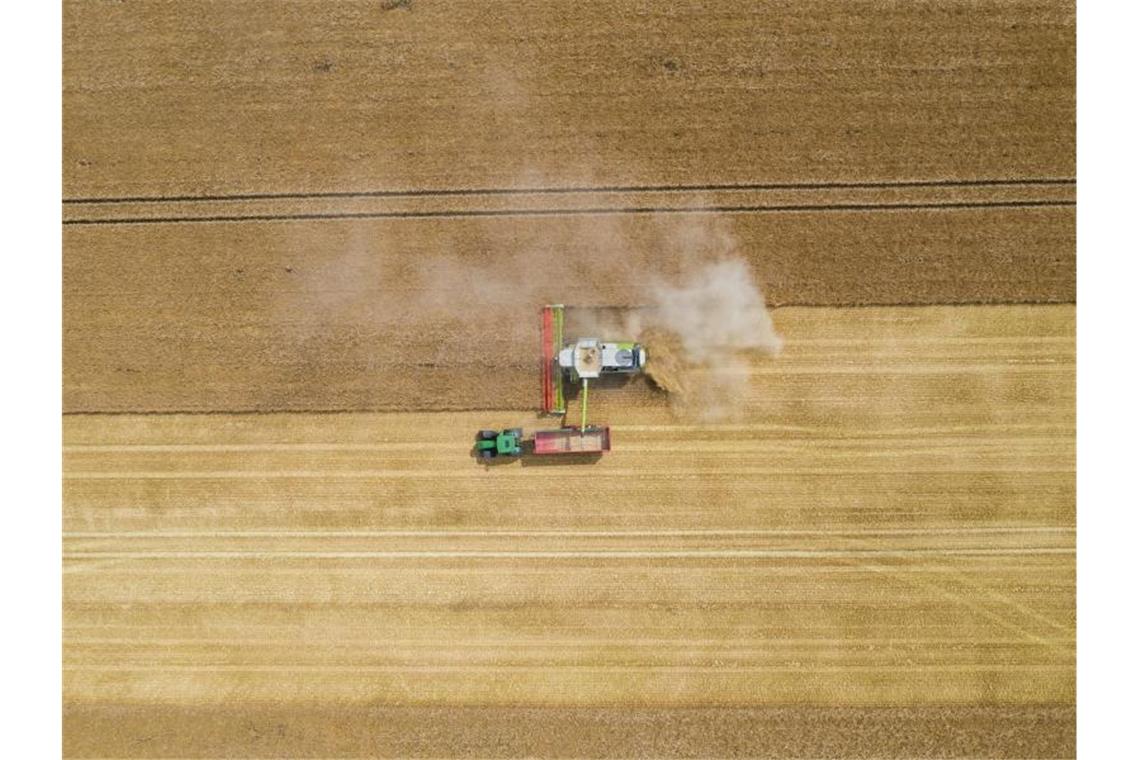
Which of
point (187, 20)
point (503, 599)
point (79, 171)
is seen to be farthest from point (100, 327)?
point (503, 599)

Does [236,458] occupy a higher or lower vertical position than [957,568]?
higher

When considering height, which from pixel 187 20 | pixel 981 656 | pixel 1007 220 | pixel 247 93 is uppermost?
pixel 187 20

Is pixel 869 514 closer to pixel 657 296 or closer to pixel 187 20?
pixel 657 296

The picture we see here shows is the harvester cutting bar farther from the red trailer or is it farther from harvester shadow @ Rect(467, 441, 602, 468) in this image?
harvester shadow @ Rect(467, 441, 602, 468)

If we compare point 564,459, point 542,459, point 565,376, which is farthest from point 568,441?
point 565,376

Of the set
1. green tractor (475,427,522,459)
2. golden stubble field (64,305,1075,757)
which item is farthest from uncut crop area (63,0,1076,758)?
green tractor (475,427,522,459)

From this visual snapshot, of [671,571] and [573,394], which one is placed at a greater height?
[573,394]

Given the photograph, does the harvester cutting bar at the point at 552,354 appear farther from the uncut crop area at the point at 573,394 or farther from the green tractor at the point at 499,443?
the green tractor at the point at 499,443

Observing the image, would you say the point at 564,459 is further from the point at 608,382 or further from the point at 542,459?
the point at 608,382
